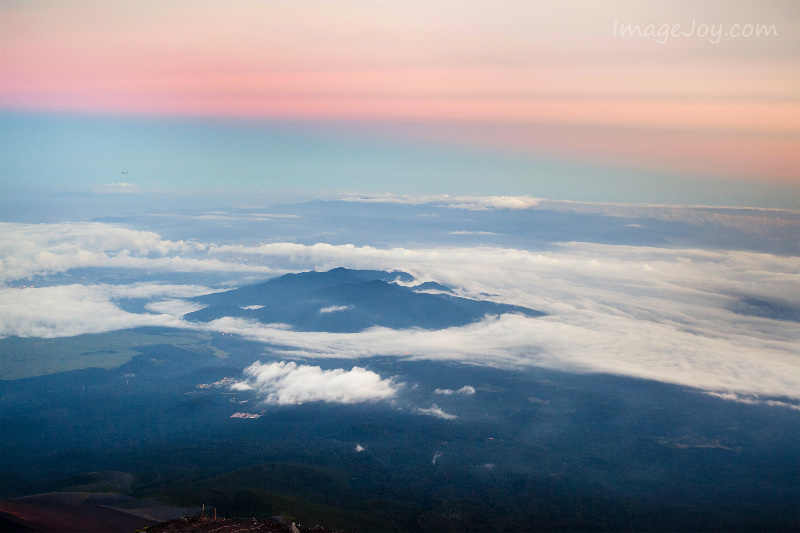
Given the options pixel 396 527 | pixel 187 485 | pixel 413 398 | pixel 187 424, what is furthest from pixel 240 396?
pixel 396 527

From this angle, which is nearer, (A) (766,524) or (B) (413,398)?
(A) (766,524)

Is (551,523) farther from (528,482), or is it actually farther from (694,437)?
(694,437)

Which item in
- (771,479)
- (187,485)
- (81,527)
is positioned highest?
(81,527)

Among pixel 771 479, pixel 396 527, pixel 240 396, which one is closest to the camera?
pixel 396 527

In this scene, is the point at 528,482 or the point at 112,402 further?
the point at 112,402

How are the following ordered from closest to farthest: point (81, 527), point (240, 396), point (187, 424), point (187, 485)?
point (81, 527), point (187, 485), point (187, 424), point (240, 396)

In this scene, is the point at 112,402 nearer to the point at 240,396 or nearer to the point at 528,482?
the point at 240,396

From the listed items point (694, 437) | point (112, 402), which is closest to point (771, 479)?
point (694, 437)

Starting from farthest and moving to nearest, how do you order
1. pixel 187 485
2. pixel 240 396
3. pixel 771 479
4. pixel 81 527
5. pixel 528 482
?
1. pixel 240 396
2. pixel 771 479
3. pixel 528 482
4. pixel 187 485
5. pixel 81 527

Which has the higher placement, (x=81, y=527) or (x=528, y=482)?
(x=81, y=527)
